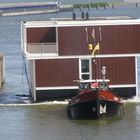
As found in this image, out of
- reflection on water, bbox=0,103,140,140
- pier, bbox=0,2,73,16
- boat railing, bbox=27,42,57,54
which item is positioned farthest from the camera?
pier, bbox=0,2,73,16

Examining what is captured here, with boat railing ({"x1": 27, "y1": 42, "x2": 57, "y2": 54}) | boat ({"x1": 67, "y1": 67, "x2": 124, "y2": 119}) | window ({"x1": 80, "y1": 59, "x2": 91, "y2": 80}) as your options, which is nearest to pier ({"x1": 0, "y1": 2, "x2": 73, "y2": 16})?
boat railing ({"x1": 27, "y1": 42, "x2": 57, "y2": 54})

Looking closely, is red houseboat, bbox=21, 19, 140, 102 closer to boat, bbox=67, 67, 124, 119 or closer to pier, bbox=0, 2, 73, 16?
boat, bbox=67, 67, 124, 119

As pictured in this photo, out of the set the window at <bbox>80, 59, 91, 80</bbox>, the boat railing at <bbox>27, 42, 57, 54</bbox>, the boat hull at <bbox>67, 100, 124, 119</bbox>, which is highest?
the boat railing at <bbox>27, 42, 57, 54</bbox>

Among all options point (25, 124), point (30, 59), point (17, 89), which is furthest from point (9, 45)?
A: point (25, 124)

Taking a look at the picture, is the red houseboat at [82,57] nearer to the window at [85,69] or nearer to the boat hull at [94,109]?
the window at [85,69]

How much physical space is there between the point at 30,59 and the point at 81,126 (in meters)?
6.99

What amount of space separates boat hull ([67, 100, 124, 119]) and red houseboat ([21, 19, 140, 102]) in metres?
4.39

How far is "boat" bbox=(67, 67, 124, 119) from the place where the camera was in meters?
39.2

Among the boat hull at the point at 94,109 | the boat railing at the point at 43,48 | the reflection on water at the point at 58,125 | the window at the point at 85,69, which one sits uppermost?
the boat railing at the point at 43,48

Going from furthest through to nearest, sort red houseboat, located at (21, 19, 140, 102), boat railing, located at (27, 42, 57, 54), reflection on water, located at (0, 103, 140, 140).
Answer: boat railing, located at (27, 42, 57, 54) → red houseboat, located at (21, 19, 140, 102) → reflection on water, located at (0, 103, 140, 140)

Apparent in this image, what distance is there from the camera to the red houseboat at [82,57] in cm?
4488

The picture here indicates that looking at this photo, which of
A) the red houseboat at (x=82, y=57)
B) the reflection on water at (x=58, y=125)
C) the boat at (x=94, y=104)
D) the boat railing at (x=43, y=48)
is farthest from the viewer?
the boat railing at (x=43, y=48)

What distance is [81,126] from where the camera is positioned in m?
38.8

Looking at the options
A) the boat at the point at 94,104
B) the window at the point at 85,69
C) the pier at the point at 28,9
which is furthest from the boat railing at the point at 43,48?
the pier at the point at 28,9
